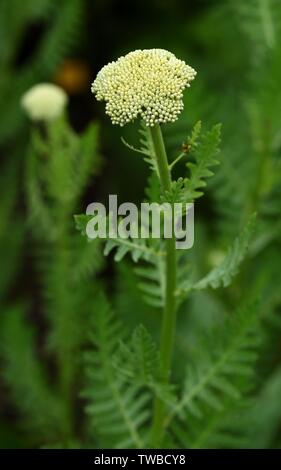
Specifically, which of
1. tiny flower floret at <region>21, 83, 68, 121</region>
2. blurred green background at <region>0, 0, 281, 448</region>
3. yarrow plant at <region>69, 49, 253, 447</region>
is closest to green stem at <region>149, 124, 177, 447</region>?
yarrow plant at <region>69, 49, 253, 447</region>

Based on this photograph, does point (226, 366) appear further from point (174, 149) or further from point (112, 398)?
point (174, 149)

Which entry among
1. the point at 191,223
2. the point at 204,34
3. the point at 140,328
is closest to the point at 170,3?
the point at 204,34

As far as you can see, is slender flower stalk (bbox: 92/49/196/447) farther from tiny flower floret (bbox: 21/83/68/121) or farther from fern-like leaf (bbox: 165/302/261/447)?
tiny flower floret (bbox: 21/83/68/121)

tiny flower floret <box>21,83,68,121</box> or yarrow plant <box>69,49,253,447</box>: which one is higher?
tiny flower floret <box>21,83,68,121</box>

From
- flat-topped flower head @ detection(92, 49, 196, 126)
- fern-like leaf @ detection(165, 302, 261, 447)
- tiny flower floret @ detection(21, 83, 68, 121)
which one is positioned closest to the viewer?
flat-topped flower head @ detection(92, 49, 196, 126)

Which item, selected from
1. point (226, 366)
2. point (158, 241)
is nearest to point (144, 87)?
point (158, 241)

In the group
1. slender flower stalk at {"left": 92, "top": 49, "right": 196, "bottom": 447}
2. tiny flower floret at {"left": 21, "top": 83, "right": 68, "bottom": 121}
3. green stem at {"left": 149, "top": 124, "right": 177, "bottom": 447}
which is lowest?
green stem at {"left": 149, "top": 124, "right": 177, "bottom": 447}

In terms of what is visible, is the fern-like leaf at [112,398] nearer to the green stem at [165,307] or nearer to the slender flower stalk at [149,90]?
the green stem at [165,307]
